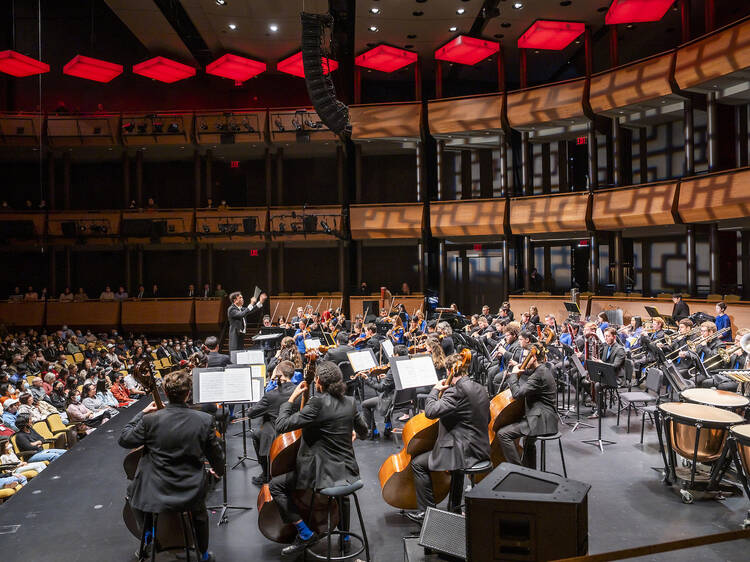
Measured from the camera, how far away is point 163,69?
18.5 meters

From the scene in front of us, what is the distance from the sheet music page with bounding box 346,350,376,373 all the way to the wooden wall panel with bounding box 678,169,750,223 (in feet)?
35.3

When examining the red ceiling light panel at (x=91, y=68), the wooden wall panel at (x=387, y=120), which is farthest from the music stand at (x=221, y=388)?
the red ceiling light panel at (x=91, y=68)

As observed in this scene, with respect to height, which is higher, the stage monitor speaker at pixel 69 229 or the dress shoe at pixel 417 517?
the stage monitor speaker at pixel 69 229

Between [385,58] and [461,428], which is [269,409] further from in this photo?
[385,58]

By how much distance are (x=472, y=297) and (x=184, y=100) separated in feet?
44.7

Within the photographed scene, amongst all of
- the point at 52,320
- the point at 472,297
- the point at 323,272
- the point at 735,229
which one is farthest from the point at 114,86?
the point at 735,229

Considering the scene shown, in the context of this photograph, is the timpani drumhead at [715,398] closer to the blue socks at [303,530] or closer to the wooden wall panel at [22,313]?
the blue socks at [303,530]

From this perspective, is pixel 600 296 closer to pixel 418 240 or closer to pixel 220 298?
pixel 418 240

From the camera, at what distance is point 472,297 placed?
2153cm

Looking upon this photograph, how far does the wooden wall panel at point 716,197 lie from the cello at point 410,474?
11.5 metres

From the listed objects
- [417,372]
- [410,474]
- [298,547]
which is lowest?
[298,547]

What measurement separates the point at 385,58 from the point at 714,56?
927 cm

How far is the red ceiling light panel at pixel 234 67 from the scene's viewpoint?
1808 centimetres

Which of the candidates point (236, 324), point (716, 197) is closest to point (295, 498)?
point (236, 324)
